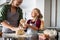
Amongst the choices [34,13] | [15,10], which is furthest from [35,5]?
[15,10]

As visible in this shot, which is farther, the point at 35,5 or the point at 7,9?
the point at 35,5

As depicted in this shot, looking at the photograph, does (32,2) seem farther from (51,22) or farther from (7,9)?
(7,9)

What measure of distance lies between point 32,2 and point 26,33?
159cm

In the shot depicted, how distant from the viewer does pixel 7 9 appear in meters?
1.52

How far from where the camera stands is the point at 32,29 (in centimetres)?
134

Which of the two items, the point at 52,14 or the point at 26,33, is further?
the point at 52,14

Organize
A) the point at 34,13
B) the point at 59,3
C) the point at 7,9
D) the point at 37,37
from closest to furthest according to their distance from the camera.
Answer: the point at 37,37
the point at 7,9
the point at 34,13
the point at 59,3

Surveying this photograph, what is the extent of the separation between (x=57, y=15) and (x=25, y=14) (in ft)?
1.80

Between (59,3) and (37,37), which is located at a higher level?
(59,3)

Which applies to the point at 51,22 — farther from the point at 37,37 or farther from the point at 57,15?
the point at 37,37

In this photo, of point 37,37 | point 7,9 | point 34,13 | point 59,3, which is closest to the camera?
point 37,37

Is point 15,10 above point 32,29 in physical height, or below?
above

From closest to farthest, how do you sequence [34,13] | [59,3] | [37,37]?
1. [37,37]
2. [34,13]
3. [59,3]

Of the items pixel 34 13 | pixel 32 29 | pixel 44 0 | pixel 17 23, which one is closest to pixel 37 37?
pixel 32 29
